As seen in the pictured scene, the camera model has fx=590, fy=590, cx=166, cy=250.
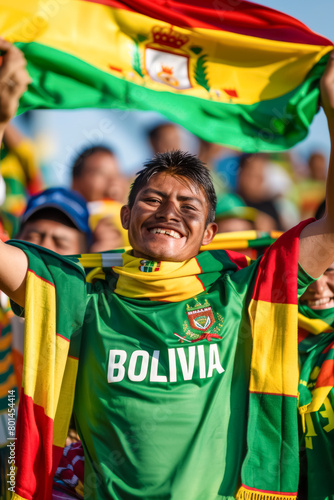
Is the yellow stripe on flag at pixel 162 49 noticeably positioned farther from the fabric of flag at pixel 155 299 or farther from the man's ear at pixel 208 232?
the fabric of flag at pixel 155 299

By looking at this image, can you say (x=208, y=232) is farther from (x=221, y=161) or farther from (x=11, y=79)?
(x=221, y=161)

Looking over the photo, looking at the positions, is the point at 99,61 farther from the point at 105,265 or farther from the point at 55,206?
the point at 105,265

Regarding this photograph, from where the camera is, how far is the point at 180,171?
8.30 feet

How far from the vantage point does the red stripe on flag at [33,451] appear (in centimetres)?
212

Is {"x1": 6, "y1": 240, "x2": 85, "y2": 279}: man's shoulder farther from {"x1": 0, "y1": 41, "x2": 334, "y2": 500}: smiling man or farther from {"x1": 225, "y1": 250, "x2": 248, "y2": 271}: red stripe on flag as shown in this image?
{"x1": 225, "y1": 250, "x2": 248, "y2": 271}: red stripe on flag

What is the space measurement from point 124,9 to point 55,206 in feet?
4.17

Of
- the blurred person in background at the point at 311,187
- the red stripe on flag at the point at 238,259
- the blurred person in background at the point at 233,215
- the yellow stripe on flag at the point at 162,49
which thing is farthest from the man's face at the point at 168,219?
the blurred person in background at the point at 311,187

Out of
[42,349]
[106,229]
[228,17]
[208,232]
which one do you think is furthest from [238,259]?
[228,17]

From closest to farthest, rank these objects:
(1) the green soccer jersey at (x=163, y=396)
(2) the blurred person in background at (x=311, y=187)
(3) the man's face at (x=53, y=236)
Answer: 1. (1) the green soccer jersey at (x=163, y=396)
2. (3) the man's face at (x=53, y=236)
3. (2) the blurred person in background at (x=311, y=187)

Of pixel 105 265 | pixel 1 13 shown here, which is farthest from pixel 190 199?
pixel 1 13

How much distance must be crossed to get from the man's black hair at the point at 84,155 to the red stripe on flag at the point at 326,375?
2125 mm

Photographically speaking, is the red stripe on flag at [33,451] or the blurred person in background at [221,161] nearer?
the red stripe on flag at [33,451]

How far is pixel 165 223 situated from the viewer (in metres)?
2.37

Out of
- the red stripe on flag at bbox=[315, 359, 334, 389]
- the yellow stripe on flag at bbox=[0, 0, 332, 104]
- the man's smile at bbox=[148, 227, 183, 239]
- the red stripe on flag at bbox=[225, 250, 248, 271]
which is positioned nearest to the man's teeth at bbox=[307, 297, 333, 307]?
the red stripe on flag at bbox=[315, 359, 334, 389]
